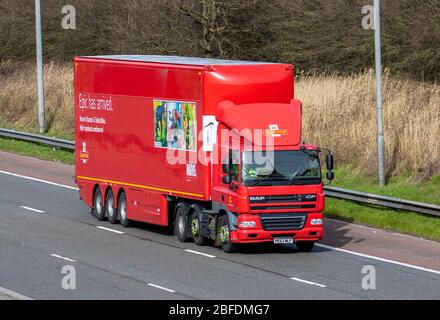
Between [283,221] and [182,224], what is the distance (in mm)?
2748

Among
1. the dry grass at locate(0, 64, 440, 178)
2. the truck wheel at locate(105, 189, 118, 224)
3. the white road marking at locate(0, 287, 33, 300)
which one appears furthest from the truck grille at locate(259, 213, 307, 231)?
the dry grass at locate(0, 64, 440, 178)

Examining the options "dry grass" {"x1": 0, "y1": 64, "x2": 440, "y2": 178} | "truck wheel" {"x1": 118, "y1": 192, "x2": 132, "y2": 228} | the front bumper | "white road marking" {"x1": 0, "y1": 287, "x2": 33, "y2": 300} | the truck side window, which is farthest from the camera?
"dry grass" {"x1": 0, "y1": 64, "x2": 440, "y2": 178}

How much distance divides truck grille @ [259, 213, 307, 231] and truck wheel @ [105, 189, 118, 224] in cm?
552

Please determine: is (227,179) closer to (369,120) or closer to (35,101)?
(369,120)

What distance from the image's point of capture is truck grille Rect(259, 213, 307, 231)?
2302 centimetres

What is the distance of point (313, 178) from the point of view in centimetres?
2331

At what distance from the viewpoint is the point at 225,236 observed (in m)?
23.5

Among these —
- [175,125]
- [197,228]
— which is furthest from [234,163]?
[175,125]

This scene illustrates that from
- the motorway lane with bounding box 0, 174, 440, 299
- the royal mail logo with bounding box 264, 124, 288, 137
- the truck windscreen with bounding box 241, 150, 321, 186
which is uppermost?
the royal mail logo with bounding box 264, 124, 288, 137

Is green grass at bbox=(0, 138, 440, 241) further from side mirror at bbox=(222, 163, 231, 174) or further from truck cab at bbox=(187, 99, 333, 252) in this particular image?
side mirror at bbox=(222, 163, 231, 174)

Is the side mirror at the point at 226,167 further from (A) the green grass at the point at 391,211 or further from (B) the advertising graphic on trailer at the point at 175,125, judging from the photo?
(A) the green grass at the point at 391,211

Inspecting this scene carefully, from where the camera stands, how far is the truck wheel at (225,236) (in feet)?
76.6

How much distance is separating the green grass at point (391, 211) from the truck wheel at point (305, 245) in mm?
3100
